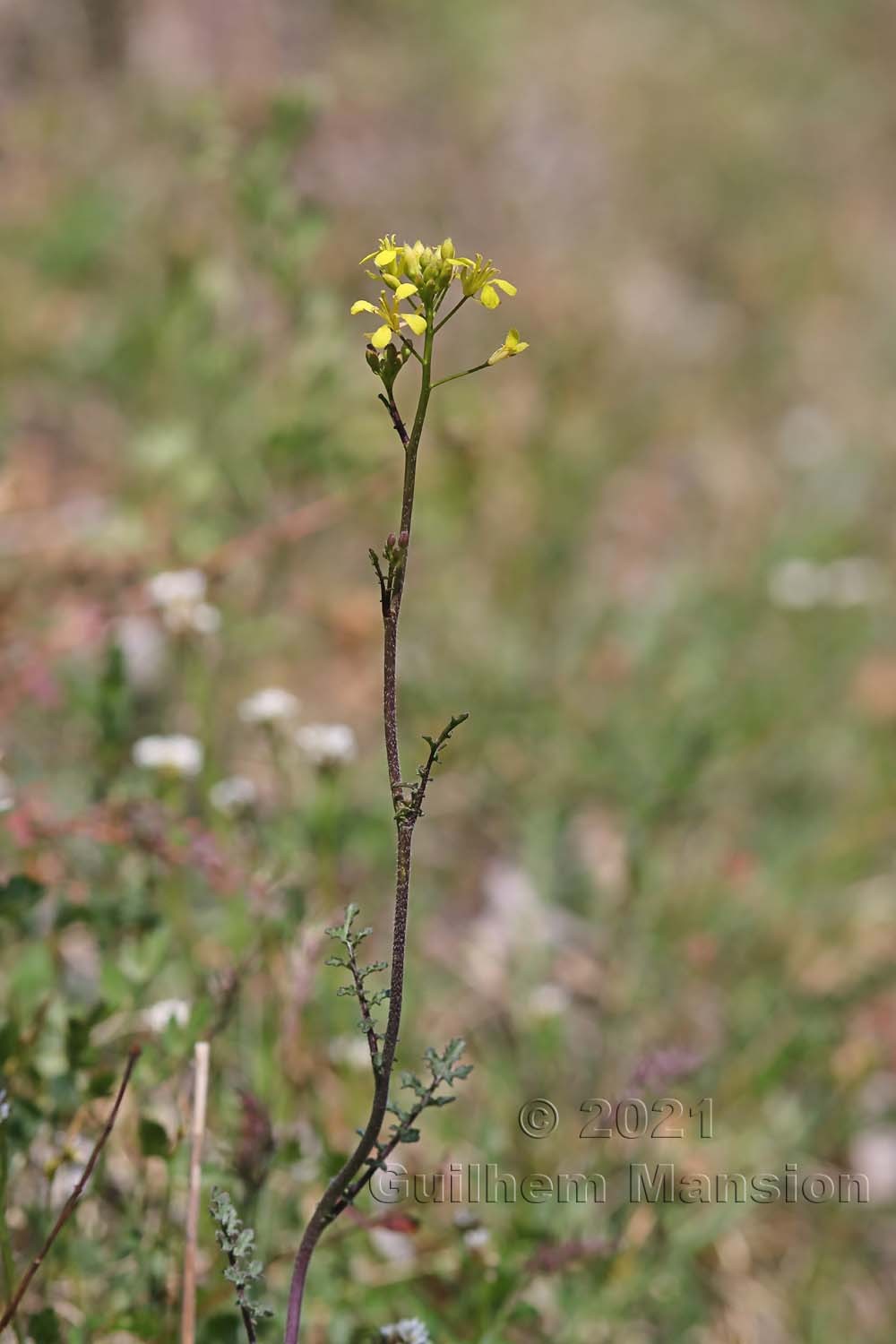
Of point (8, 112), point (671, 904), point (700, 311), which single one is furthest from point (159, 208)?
point (671, 904)

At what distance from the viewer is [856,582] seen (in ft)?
12.6

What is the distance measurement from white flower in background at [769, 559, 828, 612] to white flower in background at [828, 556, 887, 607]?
4 cm

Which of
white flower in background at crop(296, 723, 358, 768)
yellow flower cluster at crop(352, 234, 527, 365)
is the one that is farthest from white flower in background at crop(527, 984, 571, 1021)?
yellow flower cluster at crop(352, 234, 527, 365)

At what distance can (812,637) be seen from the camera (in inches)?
142

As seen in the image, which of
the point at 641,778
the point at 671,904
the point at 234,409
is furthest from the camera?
the point at 234,409

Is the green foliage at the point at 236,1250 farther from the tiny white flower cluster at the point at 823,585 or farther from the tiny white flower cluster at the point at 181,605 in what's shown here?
the tiny white flower cluster at the point at 823,585

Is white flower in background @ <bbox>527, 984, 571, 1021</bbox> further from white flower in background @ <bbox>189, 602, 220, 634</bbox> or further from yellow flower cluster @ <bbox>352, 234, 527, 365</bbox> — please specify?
yellow flower cluster @ <bbox>352, 234, 527, 365</bbox>

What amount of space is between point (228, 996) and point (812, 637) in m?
2.69

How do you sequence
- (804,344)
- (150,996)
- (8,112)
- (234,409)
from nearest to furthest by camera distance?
(150,996) → (234,409) → (8,112) → (804,344)

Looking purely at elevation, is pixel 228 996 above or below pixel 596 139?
below

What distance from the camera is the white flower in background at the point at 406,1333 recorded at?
3.99 feet

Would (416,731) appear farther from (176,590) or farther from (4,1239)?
(4,1239)

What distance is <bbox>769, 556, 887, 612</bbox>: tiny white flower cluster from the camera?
362cm

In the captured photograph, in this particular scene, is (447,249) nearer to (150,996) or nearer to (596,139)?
(150,996)
